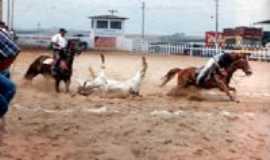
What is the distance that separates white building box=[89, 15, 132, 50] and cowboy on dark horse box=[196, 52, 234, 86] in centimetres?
4491

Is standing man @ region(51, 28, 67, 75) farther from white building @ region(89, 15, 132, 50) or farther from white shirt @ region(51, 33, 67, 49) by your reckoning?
white building @ region(89, 15, 132, 50)

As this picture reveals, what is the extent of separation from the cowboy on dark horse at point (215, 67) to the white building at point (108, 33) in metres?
44.9

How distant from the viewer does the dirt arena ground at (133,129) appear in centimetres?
1015

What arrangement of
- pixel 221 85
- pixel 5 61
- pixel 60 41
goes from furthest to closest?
pixel 60 41
pixel 221 85
pixel 5 61

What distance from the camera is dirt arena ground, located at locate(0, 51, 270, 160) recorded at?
10.1 metres

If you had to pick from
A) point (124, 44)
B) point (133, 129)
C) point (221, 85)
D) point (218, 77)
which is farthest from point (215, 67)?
point (124, 44)

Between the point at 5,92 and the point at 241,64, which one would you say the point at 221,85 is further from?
the point at 5,92

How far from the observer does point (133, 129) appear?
38.0 ft

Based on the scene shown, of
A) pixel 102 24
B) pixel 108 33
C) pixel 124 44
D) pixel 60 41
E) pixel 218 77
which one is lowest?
pixel 218 77

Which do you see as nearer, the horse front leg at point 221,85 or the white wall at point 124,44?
the horse front leg at point 221,85

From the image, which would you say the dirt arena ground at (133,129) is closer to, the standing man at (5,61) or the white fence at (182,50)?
the standing man at (5,61)

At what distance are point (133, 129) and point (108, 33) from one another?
59283 mm

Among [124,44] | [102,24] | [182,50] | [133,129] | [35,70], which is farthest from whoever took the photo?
[102,24]

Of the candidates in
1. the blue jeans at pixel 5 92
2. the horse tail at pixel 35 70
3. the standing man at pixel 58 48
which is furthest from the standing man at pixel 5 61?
the horse tail at pixel 35 70
